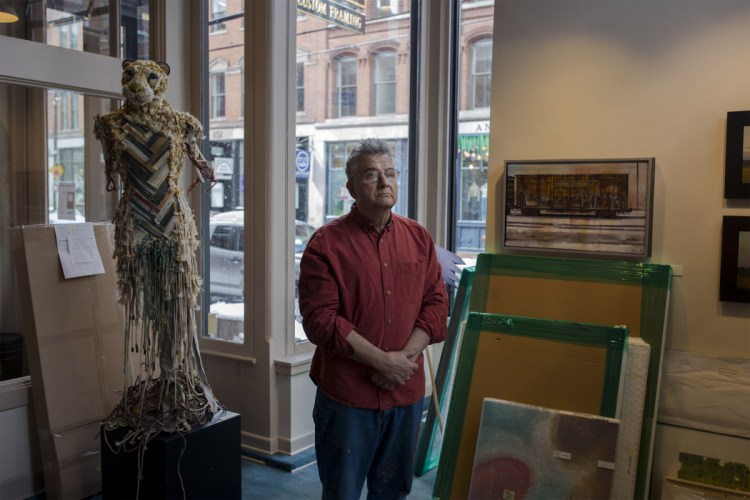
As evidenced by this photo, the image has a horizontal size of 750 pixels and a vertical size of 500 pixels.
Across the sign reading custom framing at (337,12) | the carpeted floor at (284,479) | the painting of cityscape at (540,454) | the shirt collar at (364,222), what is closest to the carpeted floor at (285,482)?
the carpeted floor at (284,479)

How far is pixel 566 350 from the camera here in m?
2.54

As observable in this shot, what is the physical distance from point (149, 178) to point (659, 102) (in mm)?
2014

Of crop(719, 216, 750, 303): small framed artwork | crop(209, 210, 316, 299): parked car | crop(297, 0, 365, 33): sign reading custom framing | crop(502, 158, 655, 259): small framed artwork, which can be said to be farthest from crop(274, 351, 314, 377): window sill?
crop(719, 216, 750, 303): small framed artwork

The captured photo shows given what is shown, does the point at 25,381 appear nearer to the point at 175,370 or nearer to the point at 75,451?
the point at 75,451

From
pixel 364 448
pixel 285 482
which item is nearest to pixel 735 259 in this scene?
pixel 364 448

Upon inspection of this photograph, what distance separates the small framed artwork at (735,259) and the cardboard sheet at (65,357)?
2.57 m

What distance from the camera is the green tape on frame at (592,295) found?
2.50 metres

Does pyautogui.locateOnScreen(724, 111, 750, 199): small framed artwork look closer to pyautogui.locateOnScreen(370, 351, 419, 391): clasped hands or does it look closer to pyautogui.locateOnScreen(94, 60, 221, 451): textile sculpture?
pyautogui.locateOnScreen(370, 351, 419, 391): clasped hands

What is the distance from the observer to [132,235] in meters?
2.51

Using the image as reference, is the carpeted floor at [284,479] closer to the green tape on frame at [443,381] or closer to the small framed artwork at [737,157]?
the green tape on frame at [443,381]

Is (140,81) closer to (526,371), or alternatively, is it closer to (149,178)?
(149,178)

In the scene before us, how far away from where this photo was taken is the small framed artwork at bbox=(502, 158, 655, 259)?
2654 mm

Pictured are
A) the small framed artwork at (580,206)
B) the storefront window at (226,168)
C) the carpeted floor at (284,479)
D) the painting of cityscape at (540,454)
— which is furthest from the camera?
the storefront window at (226,168)

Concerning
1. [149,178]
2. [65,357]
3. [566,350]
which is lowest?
[65,357]
